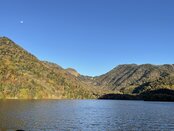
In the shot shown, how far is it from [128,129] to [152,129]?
8512mm

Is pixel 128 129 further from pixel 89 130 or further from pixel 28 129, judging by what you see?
pixel 28 129

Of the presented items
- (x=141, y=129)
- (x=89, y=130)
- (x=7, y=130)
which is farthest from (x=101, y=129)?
(x=7, y=130)

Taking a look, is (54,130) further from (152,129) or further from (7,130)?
(152,129)

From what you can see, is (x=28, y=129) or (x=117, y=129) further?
(x=117, y=129)

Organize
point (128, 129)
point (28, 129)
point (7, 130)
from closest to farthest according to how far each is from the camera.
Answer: point (7, 130)
point (28, 129)
point (128, 129)

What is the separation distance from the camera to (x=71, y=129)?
9681 centimetres

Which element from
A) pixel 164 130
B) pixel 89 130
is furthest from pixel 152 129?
pixel 89 130

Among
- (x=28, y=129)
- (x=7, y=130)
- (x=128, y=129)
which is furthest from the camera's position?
(x=128, y=129)

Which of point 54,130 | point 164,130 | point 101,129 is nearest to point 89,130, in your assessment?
point 101,129

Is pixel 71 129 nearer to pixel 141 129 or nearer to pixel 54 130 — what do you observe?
pixel 54 130

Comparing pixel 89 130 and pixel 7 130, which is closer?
pixel 7 130

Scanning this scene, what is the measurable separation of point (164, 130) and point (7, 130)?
167 ft

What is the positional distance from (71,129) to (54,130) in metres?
7.30

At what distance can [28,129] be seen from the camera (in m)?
91.4
